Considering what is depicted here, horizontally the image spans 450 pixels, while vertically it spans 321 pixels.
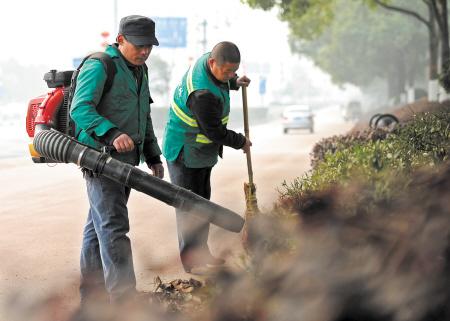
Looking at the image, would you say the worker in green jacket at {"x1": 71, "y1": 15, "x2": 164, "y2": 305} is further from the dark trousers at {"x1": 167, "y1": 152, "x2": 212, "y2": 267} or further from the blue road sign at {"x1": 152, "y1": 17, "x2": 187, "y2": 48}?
the blue road sign at {"x1": 152, "y1": 17, "x2": 187, "y2": 48}

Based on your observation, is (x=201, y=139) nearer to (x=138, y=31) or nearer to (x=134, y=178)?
(x=138, y=31)

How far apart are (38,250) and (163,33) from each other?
50291 mm

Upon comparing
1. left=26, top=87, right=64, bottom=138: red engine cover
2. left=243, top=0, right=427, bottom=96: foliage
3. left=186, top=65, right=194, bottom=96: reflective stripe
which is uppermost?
left=243, top=0, right=427, bottom=96: foliage

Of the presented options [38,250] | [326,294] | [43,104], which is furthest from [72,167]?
[326,294]

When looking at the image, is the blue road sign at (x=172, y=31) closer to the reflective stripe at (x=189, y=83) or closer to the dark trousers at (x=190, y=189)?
the dark trousers at (x=190, y=189)

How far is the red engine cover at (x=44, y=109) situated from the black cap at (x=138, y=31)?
0.57 metres

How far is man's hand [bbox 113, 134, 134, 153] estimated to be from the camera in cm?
502

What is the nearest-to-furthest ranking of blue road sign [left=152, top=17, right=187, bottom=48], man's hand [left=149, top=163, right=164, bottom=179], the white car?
man's hand [left=149, top=163, right=164, bottom=179]
the white car
blue road sign [left=152, top=17, right=187, bottom=48]

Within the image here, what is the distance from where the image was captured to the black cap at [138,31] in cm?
517

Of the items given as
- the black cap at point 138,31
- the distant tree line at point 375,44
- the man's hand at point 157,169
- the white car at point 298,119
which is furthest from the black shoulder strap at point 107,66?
the distant tree line at point 375,44

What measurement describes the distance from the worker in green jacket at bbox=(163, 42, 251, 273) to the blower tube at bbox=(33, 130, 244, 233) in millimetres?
1470

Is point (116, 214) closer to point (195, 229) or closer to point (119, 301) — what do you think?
point (119, 301)

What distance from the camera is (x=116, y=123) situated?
534cm

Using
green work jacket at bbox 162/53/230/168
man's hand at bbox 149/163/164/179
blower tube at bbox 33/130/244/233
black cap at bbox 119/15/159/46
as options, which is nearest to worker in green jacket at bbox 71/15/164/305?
black cap at bbox 119/15/159/46
